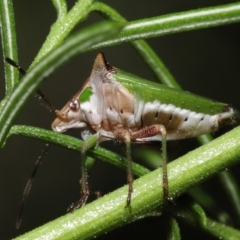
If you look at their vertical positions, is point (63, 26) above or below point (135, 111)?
above

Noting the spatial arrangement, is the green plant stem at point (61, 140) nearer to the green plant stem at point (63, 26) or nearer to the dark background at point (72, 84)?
the green plant stem at point (63, 26)

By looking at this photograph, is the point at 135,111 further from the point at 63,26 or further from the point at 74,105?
the point at 63,26

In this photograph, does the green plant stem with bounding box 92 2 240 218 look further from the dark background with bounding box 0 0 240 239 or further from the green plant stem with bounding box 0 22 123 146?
the dark background with bounding box 0 0 240 239

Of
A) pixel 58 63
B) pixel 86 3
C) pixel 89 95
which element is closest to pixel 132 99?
pixel 89 95

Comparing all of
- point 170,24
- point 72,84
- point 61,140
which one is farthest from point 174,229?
point 72,84

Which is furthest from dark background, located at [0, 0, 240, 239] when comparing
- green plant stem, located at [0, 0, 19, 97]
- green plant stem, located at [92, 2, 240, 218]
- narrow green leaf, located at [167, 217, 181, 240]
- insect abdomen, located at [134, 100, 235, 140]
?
green plant stem, located at [0, 0, 19, 97]

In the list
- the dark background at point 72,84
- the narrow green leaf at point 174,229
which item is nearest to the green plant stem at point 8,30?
the narrow green leaf at point 174,229
